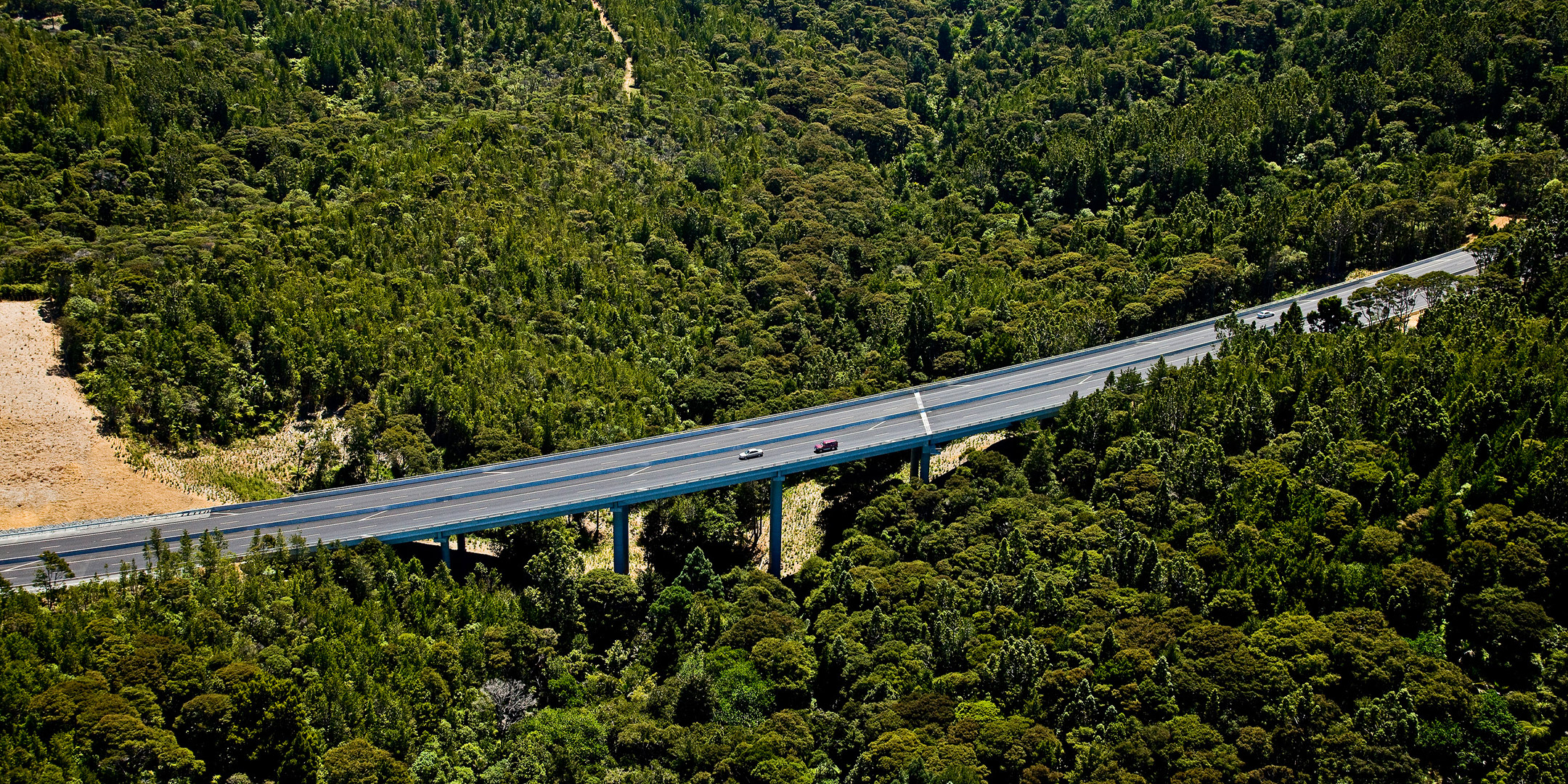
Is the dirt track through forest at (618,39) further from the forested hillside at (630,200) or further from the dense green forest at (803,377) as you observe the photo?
the dense green forest at (803,377)

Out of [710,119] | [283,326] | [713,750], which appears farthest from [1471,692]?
[710,119]

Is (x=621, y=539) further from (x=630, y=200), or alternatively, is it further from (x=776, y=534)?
(x=630, y=200)

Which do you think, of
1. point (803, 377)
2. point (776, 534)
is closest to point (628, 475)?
point (776, 534)

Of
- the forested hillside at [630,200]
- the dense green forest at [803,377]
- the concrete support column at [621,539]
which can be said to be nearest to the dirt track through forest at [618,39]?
the forested hillside at [630,200]

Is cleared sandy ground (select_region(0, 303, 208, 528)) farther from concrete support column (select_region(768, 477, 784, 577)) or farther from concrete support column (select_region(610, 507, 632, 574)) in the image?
concrete support column (select_region(768, 477, 784, 577))

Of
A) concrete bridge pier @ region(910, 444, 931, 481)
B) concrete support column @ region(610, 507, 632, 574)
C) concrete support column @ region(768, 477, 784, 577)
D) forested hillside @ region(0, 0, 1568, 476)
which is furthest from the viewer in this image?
forested hillside @ region(0, 0, 1568, 476)

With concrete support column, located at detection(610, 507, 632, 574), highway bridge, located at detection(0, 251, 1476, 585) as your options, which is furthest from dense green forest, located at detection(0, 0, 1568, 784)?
concrete support column, located at detection(610, 507, 632, 574)

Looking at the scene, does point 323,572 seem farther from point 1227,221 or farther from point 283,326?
point 1227,221
